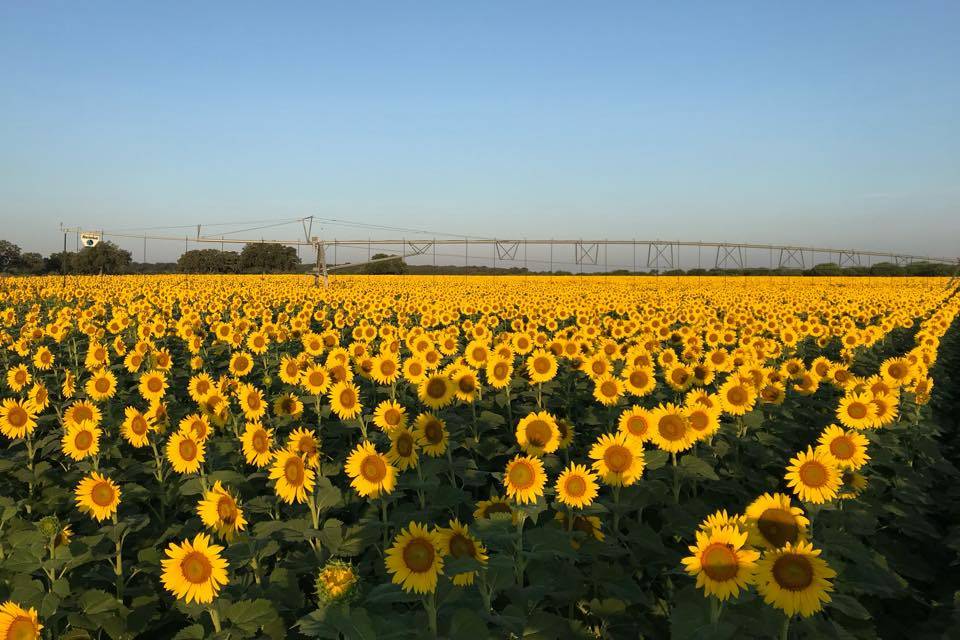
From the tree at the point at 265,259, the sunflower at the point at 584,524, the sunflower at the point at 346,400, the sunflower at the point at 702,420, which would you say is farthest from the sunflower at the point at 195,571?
the tree at the point at 265,259

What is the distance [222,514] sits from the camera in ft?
12.5

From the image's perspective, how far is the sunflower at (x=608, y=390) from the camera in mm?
6578

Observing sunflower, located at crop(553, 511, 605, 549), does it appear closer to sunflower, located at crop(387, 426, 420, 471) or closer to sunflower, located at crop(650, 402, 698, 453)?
sunflower, located at crop(650, 402, 698, 453)

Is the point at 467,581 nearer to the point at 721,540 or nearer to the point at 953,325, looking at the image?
the point at 721,540

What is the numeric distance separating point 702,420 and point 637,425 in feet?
2.19

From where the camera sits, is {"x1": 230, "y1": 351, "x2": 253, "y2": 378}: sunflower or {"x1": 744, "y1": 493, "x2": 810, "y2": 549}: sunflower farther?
{"x1": 230, "y1": 351, "x2": 253, "y2": 378}: sunflower

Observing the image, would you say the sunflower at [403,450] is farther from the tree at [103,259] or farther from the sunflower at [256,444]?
the tree at [103,259]

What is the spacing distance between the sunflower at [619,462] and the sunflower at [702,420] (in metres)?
0.76

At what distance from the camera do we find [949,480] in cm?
696

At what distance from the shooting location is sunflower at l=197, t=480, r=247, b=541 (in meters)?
3.78

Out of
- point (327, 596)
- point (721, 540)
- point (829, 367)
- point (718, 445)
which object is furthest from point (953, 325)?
point (327, 596)

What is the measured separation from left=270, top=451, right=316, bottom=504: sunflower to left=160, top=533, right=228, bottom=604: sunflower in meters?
0.86

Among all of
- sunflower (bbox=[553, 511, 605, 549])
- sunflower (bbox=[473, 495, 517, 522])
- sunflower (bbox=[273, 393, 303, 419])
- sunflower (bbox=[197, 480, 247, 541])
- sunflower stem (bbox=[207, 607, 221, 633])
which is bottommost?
sunflower stem (bbox=[207, 607, 221, 633])

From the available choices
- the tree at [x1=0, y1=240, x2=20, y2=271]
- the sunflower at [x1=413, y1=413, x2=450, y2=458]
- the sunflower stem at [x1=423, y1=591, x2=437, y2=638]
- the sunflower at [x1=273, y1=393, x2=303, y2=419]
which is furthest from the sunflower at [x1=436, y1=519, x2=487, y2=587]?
the tree at [x1=0, y1=240, x2=20, y2=271]
